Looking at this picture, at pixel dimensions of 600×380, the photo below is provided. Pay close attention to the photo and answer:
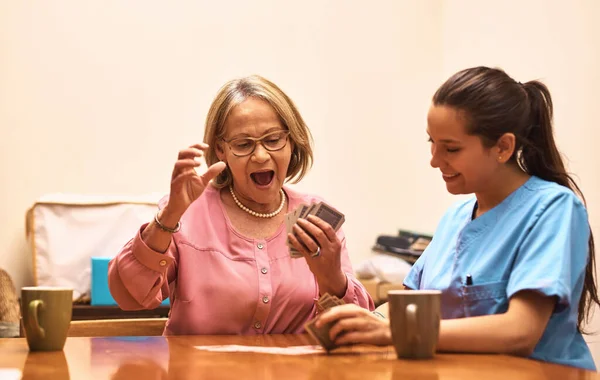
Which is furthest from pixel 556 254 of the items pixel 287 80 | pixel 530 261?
pixel 287 80

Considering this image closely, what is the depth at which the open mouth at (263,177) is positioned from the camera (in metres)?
2.20

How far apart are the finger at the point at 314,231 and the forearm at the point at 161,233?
1.03ft

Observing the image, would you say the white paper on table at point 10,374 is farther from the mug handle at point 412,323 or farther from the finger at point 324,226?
the finger at point 324,226

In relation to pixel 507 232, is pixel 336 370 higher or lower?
lower

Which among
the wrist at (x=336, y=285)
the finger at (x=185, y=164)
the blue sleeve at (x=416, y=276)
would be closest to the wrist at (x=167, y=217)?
the finger at (x=185, y=164)

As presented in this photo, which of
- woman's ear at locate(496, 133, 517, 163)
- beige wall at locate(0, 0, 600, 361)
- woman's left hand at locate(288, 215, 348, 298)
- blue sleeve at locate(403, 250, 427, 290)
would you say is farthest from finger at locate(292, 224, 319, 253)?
beige wall at locate(0, 0, 600, 361)

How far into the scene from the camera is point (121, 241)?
356cm

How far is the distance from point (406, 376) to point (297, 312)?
97 centimetres

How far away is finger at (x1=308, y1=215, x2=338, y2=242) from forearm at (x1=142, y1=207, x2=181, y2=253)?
34cm

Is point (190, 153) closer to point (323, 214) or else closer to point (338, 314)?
point (323, 214)

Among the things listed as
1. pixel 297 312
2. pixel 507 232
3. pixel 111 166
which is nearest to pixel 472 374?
pixel 507 232

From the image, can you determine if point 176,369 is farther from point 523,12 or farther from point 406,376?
point 523,12

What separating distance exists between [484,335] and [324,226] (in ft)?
1.74

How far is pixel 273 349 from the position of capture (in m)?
1.52
